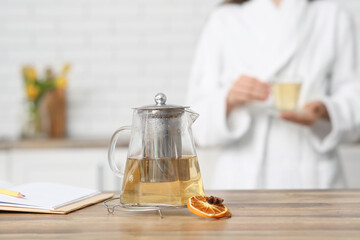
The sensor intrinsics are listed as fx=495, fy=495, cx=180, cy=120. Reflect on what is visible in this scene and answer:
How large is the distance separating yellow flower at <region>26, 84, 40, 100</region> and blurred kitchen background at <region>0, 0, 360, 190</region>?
0.26 m

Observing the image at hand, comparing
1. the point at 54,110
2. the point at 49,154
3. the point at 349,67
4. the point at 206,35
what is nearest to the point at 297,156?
the point at 349,67

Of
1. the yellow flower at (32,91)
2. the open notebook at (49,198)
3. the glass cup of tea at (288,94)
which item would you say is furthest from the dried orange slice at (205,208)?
the yellow flower at (32,91)

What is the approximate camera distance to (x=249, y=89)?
174 cm

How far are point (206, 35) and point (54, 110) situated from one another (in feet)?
3.98

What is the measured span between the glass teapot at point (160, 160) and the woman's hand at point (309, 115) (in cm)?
85

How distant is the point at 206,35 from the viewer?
6.82 feet

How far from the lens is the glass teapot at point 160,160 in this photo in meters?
0.90

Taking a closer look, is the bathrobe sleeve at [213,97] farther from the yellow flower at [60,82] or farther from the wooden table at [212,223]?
the yellow flower at [60,82]

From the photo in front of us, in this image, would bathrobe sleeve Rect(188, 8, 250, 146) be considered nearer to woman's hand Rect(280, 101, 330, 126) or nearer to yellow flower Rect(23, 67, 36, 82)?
woman's hand Rect(280, 101, 330, 126)

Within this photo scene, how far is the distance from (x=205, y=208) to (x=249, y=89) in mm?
930

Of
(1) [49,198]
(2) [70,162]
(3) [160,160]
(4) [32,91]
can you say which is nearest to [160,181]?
(3) [160,160]

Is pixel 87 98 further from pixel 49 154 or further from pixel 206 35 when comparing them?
pixel 206 35

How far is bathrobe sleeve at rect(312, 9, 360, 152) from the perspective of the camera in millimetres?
1849

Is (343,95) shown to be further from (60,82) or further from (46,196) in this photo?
(60,82)
